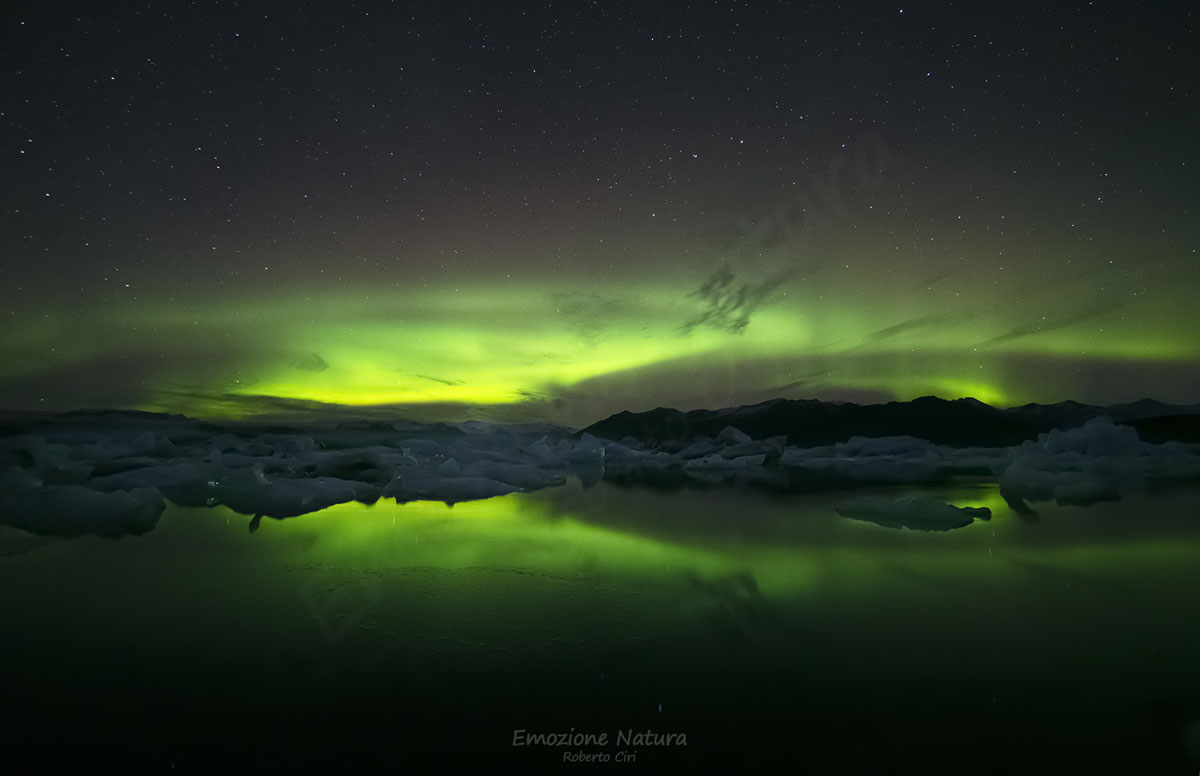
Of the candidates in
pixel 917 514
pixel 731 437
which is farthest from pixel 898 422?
pixel 917 514

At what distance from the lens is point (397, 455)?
706 inches

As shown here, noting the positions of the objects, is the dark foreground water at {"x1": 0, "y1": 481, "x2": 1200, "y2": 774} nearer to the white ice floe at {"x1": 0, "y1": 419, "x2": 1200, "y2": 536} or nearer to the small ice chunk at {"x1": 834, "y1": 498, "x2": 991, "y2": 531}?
the small ice chunk at {"x1": 834, "y1": 498, "x2": 991, "y2": 531}

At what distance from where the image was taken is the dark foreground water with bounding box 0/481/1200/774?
7.14ft

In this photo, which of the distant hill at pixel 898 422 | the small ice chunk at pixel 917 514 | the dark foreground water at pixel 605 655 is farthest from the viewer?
the distant hill at pixel 898 422

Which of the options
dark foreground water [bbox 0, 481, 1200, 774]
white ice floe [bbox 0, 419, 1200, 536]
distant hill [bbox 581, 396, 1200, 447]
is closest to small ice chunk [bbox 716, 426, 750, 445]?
white ice floe [bbox 0, 419, 1200, 536]

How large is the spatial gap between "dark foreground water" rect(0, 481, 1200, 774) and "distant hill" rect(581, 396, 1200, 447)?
122 feet

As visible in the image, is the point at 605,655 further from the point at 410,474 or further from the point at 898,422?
the point at 898,422

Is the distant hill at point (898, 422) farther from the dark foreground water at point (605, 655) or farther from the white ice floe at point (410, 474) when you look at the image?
the dark foreground water at point (605, 655)

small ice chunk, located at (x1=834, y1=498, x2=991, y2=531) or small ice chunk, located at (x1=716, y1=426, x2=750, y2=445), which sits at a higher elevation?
small ice chunk, located at (x1=716, y1=426, x2=750, y2=445)

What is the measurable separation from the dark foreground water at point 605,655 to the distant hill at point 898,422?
37.1 meters

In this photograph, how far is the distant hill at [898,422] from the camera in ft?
143

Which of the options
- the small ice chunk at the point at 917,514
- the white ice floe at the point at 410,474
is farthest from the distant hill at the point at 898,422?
the small ice chunk at the point at 917,514

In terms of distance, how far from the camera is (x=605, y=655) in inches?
122

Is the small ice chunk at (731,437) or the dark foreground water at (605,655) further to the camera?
the small ice chunk at (731,437)
